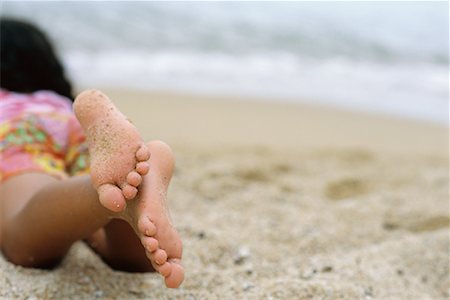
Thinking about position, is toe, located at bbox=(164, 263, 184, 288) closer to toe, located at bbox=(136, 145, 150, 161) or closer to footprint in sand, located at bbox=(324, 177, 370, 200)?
toe, located at bbox=(136, 145, 150, 161)

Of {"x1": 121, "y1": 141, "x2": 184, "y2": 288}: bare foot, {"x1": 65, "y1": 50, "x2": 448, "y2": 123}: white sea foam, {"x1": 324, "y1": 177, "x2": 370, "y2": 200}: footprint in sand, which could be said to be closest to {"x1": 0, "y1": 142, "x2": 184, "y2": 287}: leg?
{"x1": 121, "y1": 141, "x2": 184, "y2": 288}: bare foot

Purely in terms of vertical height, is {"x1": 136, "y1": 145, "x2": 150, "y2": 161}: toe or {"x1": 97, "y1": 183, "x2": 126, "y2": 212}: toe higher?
{"x1": 136, "y1": 145, "x2": 150, "y2": 161}: toe

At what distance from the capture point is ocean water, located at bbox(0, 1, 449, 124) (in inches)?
180

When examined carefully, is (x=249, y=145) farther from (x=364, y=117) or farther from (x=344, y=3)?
(x=344, y=3)

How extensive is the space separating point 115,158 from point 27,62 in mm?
1135

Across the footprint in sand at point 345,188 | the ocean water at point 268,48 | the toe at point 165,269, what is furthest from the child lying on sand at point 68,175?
the ocean water at point 268,48

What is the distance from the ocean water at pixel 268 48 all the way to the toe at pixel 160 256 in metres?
2.78

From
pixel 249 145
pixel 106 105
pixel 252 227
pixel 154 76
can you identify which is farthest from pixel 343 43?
pixel 106 105

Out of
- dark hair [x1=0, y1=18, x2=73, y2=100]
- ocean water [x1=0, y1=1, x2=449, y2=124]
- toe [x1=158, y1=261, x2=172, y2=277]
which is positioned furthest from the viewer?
ocean water [x1=0, y1=1, x2=449, y2=124]

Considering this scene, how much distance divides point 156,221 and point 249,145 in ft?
7.03

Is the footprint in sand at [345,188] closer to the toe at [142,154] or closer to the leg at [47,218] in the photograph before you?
the leg at [47,218]

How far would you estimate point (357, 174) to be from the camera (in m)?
2.98

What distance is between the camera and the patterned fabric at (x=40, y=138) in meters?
1.97

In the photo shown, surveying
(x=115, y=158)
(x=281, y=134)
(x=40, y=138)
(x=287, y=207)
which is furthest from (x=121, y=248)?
(x=281, y=134)
